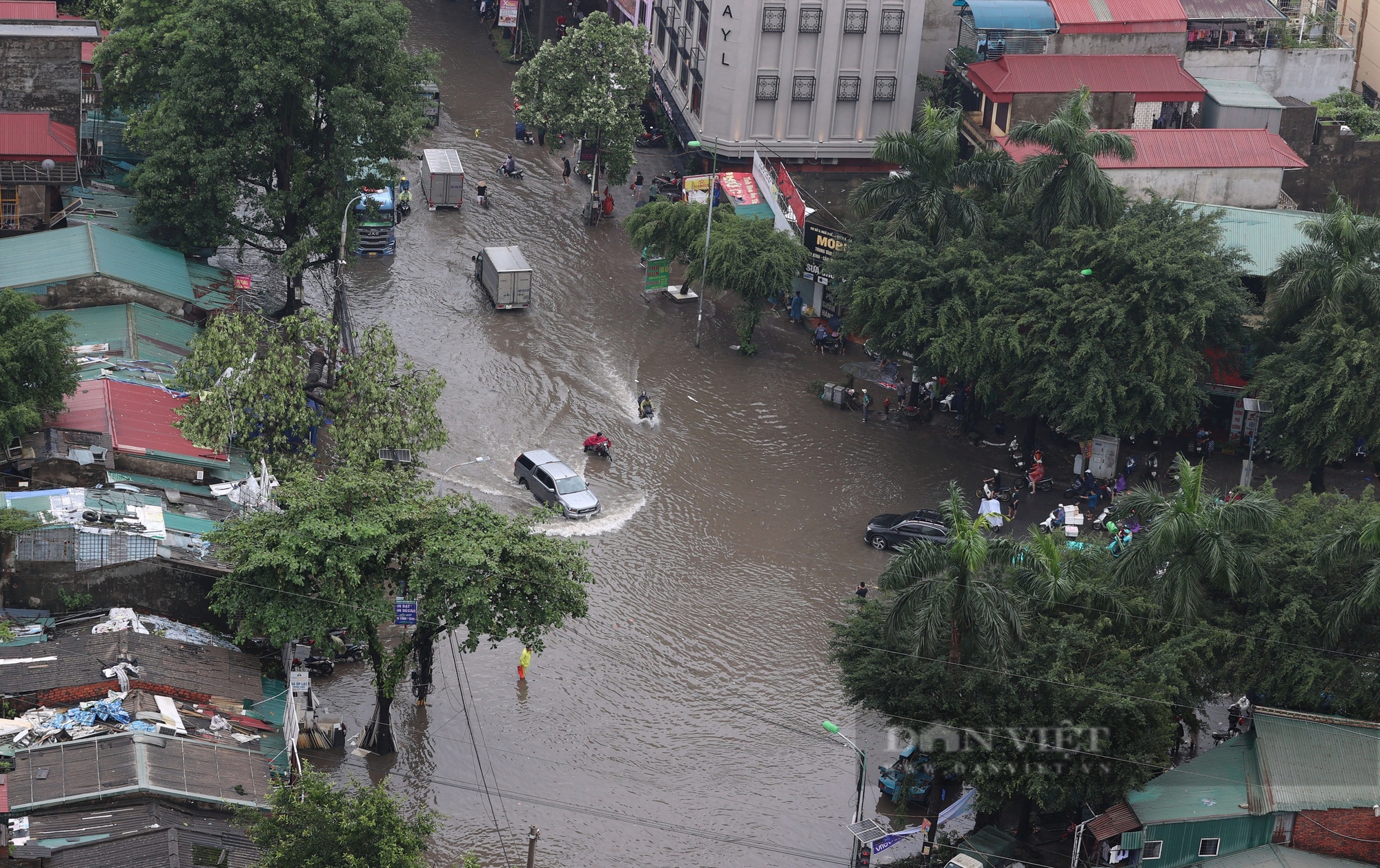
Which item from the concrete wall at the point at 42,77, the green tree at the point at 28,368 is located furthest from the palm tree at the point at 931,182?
the concrete wall at the point at 42,77

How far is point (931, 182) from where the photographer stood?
57906 mm

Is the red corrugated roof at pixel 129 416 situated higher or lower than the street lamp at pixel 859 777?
higher

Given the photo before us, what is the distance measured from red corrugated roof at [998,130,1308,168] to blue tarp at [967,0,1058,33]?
10.1 meters

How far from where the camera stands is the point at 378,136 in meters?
60.1

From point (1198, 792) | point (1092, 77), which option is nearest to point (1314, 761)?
point (1198, 792)

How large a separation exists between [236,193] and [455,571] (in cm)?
2561

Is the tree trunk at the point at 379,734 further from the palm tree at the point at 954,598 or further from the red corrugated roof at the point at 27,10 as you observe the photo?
the red corrugated roof at the point at 27,10

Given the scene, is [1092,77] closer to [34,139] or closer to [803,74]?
[803,74]

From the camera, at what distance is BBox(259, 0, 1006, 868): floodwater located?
40.4 meters

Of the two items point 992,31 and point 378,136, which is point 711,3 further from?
point 378,136

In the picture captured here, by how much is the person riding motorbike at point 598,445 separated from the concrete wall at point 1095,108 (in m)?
23.8

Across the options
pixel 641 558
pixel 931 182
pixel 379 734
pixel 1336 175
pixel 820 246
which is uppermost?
pixel 1336 175

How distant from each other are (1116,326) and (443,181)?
3221 cm

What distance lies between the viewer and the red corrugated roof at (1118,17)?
71.7 m
